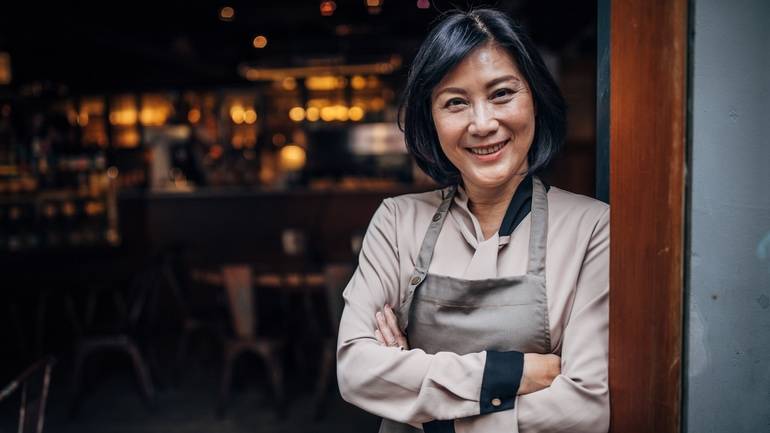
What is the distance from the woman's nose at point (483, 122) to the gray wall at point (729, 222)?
14.8 inches

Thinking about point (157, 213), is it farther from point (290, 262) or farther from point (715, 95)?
A: point (715, 95)

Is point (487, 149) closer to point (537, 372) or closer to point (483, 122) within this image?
point (483, 122)

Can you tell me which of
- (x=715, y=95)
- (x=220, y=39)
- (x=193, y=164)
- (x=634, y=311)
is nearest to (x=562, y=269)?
(x=634, y=311)

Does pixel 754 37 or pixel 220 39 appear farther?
pixel 220 39

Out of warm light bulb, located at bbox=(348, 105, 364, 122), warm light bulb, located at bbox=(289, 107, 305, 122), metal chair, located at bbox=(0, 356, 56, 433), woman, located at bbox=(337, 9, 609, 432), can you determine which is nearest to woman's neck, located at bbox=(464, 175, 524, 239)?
woman, located at bbox=(337, 9, 609, 432)

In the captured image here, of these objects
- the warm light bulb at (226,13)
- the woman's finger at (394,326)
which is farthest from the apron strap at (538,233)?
the warm light bulb at (226,13)

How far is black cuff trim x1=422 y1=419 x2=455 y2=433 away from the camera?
50.1 inches

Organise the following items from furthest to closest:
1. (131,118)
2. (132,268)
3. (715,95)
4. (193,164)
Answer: (131,118) → (193,164) → (132,268) → (715,95)

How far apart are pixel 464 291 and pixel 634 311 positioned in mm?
340

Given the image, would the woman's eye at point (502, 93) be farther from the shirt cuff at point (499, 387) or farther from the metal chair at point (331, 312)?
the metal chair at point (331, 312)

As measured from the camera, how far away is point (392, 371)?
4.23ft

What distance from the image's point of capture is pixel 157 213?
22.3 ft

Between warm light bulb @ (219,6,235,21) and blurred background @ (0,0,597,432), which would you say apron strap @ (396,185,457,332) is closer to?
blurred background @ (0,0,597,432)

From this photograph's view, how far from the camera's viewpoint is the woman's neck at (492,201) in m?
1.46
